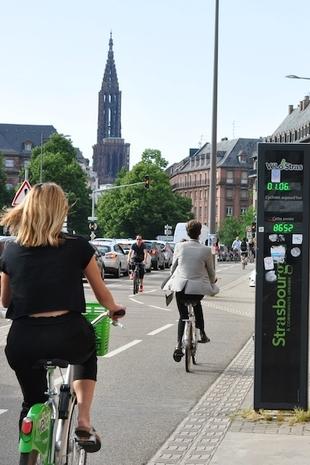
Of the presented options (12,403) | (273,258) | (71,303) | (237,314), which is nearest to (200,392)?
(12,403)

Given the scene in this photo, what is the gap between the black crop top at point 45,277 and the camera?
16.0 feet

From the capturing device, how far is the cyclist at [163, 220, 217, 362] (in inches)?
→ 482

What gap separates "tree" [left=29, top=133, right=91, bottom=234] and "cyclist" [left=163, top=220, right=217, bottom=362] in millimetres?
88769

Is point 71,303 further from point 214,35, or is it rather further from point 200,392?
point 214,35

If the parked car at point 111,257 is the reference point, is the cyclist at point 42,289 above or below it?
above

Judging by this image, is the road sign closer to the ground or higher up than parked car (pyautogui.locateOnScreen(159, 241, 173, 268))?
higher up

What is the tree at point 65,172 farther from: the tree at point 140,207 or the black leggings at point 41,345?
the black leggings at point 41,345

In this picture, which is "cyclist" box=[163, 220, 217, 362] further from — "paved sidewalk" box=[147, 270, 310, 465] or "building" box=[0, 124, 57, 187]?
"building" box=[0, 124, 57, 187]

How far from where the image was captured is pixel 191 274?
40.3ft

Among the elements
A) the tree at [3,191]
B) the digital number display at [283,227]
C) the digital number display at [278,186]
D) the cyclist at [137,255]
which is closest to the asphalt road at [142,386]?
the digital number display at [283,227]

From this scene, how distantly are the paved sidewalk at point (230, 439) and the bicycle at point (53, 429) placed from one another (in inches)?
65.3

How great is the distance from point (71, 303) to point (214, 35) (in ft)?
90.4

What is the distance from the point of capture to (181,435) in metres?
7.82

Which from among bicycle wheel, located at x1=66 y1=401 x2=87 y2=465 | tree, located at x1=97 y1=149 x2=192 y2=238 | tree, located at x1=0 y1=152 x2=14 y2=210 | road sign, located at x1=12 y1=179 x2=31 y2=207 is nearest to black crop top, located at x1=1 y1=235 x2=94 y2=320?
bicycle wheel, located at x1=66 y1=401 x2=87 y2=465
